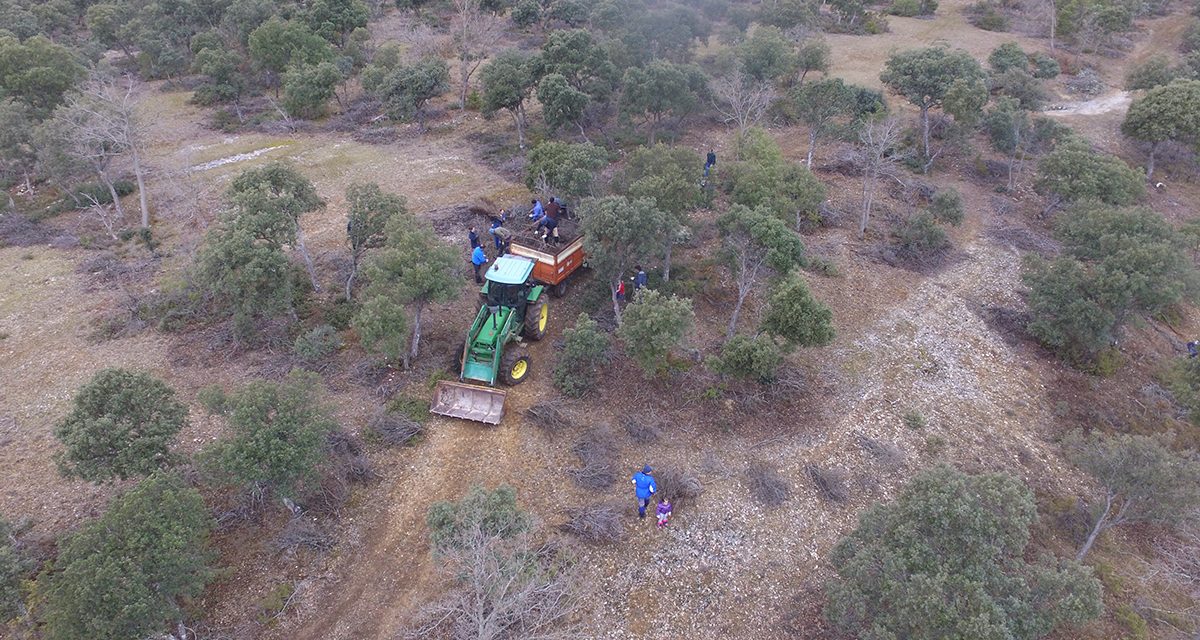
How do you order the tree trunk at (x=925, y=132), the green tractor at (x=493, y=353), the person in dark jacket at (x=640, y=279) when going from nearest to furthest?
the green tractor at (x=493, y=353) < the person in dark jacket at (x=640, y=279) < the tree trunk at (x=925, y=132)

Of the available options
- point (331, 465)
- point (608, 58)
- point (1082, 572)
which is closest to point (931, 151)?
point (608, 58)

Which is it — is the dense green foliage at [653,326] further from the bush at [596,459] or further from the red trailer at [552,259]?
the red trailer at [552,259]

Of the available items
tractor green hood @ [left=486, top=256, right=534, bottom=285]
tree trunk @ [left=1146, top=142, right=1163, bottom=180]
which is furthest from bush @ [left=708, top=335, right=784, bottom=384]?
tree trunk @ [left=1146, top=142, right=1163, bottom=180]

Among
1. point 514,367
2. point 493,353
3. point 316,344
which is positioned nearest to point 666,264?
point 514,367

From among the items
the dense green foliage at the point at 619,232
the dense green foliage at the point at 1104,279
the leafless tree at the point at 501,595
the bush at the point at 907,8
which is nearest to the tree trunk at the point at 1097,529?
the dense green foliage at the point at 1104,279

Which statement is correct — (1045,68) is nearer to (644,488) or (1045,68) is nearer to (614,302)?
(614,302)

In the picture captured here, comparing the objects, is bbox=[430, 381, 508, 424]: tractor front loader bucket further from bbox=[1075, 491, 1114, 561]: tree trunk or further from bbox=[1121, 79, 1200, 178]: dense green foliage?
bbox=[1121, 79, 1200, 178]: dense green foliage
